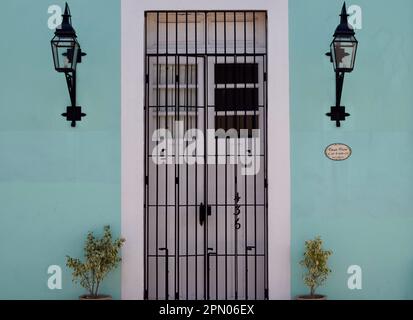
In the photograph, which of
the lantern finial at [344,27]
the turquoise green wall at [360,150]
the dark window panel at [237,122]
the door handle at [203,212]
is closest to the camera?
the lantern finial at [344,27]

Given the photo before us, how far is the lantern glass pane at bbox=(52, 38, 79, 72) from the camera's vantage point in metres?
10.7

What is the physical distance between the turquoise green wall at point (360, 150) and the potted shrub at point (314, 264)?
0.16 meters

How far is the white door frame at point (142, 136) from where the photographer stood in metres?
11.0

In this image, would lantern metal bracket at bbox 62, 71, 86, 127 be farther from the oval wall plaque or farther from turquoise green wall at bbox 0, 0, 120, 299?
the oval wall plaque

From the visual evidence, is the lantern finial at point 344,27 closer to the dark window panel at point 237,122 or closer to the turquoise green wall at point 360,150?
the turquoise green wall at point 360,150

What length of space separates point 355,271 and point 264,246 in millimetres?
971

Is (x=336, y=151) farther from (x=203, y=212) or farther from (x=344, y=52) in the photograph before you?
(x=203, y=212)

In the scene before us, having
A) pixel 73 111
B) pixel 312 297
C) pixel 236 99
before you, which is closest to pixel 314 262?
pixel 312 297

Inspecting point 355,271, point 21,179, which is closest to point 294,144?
point 355,271

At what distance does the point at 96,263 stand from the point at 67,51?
7.00 ft

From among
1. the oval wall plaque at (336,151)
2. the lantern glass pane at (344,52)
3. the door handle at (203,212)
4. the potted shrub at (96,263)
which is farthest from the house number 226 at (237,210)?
the lantern glass pane at (344,52)

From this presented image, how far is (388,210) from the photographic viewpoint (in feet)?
36.3

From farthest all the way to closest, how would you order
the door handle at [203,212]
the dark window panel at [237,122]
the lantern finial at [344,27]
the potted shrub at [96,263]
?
the dark window panel at [237,122] → the door handle at [203,212] → the potted shrub at [96,263] → the lantern finial at [344,27]

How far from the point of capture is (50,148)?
437 inches
